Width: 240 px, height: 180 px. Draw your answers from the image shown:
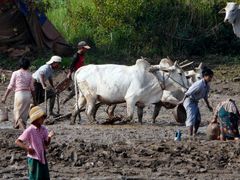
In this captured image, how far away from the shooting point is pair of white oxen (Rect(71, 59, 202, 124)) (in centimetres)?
2055

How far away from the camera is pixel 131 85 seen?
2052 cm

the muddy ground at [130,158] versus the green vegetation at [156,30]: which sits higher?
the green vegetation at [156,30]

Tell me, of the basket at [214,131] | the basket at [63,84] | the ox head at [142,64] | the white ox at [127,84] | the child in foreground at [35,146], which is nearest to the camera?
the child in foreground at [35,146]

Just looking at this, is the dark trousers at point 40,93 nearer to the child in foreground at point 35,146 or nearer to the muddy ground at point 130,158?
the muddy ground at point 130,158

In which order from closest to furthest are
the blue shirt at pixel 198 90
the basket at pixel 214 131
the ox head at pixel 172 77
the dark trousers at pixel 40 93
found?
the basket at pixel 214 131 → the blue shirt at pixel 198 90 → the ox head at pixel 172 77 → the dark trousers at pixel 40 93

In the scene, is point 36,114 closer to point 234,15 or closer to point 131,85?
point 131,85

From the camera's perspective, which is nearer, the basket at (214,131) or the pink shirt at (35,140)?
the pink shirt at (35,140)

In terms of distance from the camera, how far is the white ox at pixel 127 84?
808 inches

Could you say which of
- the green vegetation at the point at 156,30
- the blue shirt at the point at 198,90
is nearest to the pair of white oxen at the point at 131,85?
the blue shirt at the point at 198,90

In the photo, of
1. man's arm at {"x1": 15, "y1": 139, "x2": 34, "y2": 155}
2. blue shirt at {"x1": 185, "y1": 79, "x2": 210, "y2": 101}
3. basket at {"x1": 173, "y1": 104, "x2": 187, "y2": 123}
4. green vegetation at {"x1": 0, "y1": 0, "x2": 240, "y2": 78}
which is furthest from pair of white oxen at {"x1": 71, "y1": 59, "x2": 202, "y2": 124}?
green vegetation at {"x1": 0, "y1": 0, "x2": 240, "y2": 78}

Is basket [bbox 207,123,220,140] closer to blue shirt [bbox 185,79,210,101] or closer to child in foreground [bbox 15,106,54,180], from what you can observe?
blue shirt [bbox 185,79,210,101]

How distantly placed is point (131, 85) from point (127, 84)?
0.32ft

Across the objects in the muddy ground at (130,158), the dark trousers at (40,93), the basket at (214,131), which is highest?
the dark trousers at (40,93)

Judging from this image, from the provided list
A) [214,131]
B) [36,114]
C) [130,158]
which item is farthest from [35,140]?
[214,131]
